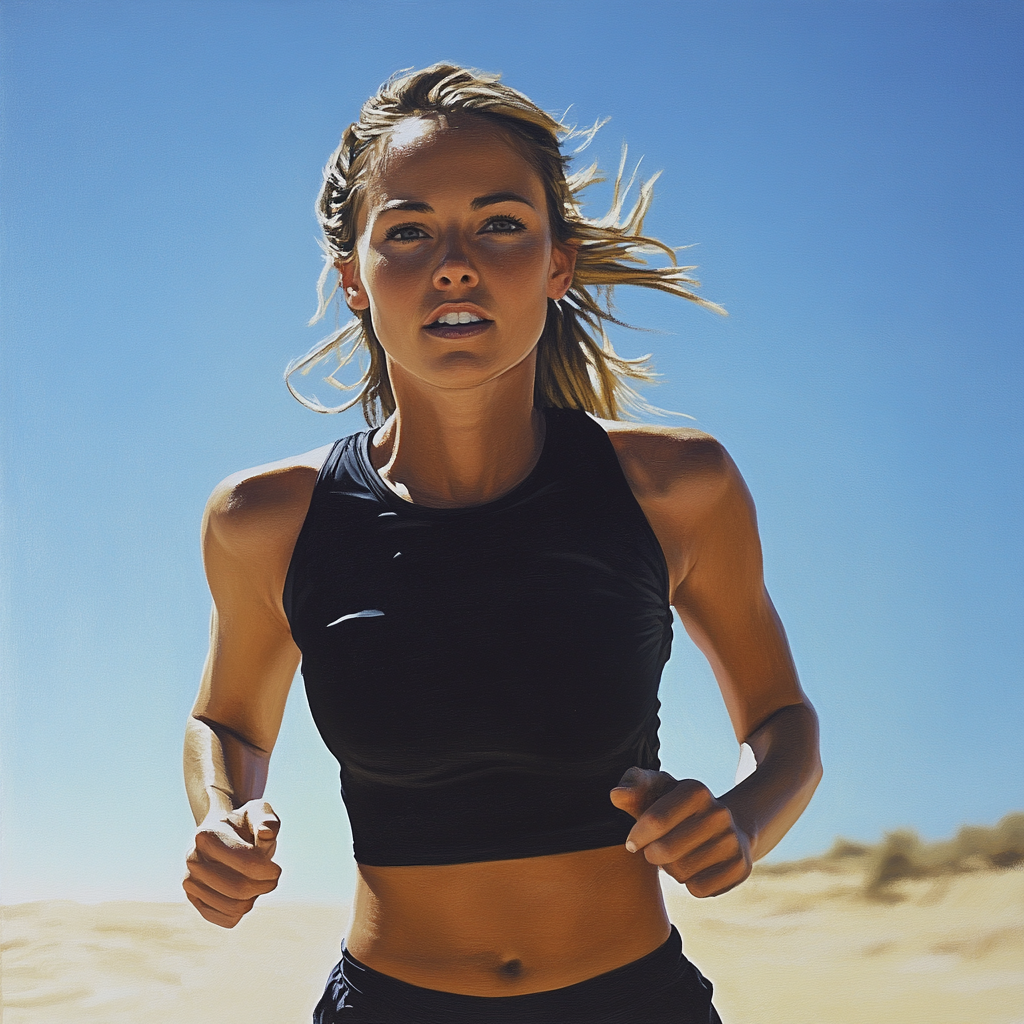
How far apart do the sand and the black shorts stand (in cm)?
430

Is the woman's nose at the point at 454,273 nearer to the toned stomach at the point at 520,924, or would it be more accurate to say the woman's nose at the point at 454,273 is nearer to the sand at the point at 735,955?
the toned stomach at the point at 520,924

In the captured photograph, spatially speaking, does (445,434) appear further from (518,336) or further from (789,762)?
(789,762)

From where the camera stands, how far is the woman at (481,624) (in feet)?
3.40

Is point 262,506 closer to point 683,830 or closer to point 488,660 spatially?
point 488,660

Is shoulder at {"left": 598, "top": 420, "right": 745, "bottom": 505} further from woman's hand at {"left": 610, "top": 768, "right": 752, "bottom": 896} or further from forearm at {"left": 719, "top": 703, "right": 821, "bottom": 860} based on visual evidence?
woman's hand at {"left": 610, "top": 768, "right": 752, "bottom": 896}

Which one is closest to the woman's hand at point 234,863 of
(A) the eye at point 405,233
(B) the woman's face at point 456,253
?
(B) the woman's face at point 456,253

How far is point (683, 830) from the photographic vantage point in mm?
848

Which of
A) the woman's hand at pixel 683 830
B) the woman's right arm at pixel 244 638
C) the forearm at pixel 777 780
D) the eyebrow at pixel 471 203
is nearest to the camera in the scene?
the woman's hand at pixel 683 830

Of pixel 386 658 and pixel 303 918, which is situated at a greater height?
A: pixel 303 918

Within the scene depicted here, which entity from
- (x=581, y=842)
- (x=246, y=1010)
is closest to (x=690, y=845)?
(x=581, y=842)

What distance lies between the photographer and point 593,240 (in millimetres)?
1294

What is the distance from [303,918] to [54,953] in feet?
4.97

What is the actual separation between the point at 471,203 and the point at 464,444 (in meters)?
0.25

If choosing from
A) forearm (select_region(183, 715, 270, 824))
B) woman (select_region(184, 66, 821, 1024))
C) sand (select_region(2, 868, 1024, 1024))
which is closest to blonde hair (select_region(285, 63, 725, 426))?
woman (select_region(184, 66, 821, 1024))
